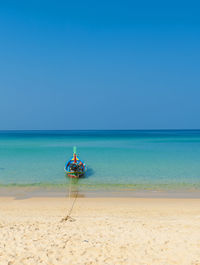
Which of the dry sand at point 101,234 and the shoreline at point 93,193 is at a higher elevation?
the shoreline at point 93,193

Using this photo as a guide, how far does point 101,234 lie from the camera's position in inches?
305

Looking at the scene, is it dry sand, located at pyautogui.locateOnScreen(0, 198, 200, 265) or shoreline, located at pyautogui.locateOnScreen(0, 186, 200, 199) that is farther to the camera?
shoreline, located at pyautogui.locateOnScreen(0, 186, 200, 199)

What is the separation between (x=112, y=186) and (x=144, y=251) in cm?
985

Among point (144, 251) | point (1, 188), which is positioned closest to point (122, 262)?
point (144, 251)

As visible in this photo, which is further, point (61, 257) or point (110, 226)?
point (110, 226)

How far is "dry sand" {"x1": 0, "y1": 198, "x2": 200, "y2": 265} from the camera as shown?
6184mm

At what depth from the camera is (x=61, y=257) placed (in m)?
6.16

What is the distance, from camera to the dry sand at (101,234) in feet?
20.3

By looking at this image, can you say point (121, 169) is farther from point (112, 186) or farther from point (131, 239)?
point (131, 239)

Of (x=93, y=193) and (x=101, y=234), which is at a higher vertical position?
(x=93, y=193)

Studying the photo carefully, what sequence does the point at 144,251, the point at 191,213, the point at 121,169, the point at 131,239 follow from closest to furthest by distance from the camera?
the point at 144,251
the point at 131,239
the point at 191,213
the point at 121,169

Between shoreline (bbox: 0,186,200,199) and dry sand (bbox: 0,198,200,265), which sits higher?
shoreline (bbox: 0,186,200,199)

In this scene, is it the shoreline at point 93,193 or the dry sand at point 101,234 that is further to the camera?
the shoreline at point 93,193

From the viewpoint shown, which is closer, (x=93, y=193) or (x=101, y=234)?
(x=101, y=234)
